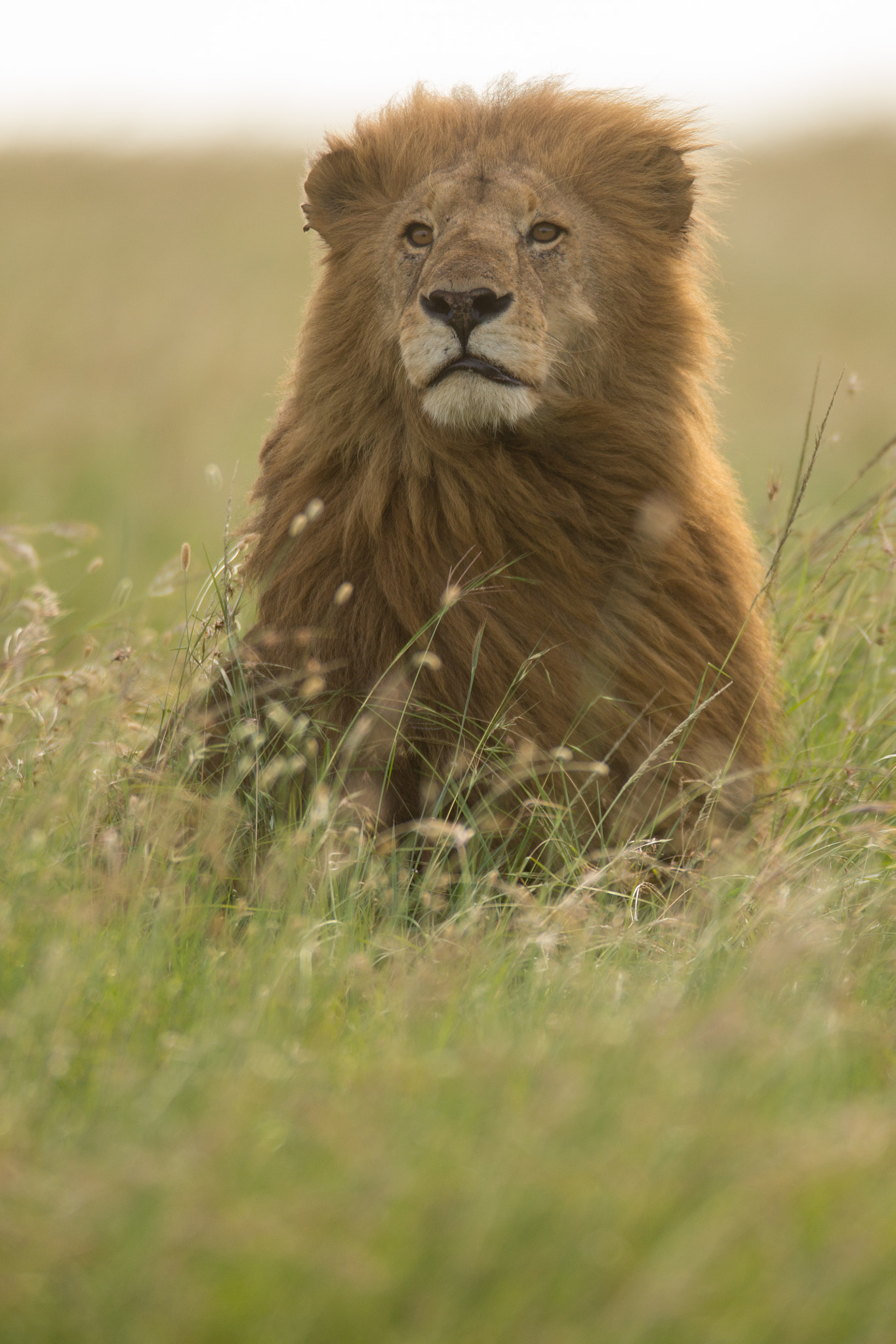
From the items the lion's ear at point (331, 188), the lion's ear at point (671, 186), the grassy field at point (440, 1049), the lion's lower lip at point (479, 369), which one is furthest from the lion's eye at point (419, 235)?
the grassy field at point (440, 1049)

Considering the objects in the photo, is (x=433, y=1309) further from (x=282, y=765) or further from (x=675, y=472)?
(x=675, y=472)

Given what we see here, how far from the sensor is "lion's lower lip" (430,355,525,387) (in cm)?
340

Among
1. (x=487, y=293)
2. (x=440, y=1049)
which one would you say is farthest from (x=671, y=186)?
(x=440, y=1049)

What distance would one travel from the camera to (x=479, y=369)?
134 inches

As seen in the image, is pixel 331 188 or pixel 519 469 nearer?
pixel 519 469

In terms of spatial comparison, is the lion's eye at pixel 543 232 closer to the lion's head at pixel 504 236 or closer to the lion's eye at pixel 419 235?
the lion's head at pixel 504 236

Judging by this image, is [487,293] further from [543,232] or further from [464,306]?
[543,232]

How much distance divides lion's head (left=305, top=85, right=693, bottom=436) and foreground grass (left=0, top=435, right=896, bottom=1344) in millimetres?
1183

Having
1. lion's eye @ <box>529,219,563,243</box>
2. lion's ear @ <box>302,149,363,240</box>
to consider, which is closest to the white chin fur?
lion's eye @ <box>529,219,563,243</box>

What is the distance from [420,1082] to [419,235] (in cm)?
255

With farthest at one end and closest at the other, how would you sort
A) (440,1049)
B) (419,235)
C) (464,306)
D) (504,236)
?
(419,235) → (504,236) → (464,306) → (440,1049)

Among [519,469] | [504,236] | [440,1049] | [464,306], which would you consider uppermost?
[504,236]

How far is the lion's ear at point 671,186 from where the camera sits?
3.87m

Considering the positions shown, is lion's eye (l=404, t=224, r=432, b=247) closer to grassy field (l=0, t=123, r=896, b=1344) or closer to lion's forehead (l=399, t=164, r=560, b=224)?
lion's forehead (l=399, t=164, r=560, b=224)
